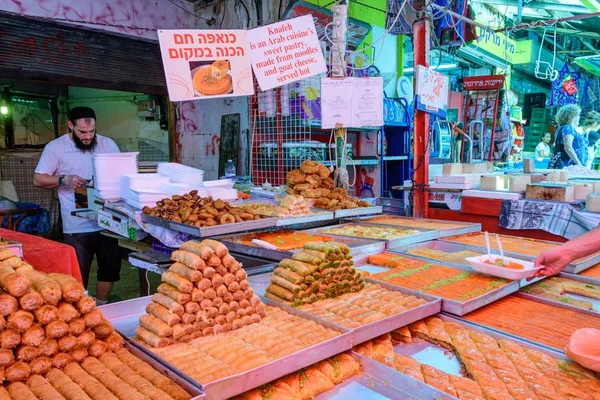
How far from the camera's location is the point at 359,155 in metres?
8.32

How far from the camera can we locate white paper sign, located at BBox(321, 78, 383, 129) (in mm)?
4648

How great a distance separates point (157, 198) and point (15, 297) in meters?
2.69

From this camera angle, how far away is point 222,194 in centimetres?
457

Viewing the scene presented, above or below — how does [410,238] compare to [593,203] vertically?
below

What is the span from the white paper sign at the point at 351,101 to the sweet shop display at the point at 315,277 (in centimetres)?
259

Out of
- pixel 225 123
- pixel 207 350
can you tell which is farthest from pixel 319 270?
pixel 225 123

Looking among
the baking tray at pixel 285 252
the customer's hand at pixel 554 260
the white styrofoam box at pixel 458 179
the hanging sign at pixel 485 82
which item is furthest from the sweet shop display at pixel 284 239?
the hanging sign at pixel 485 82

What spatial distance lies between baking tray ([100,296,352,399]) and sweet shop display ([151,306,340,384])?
0.12ft

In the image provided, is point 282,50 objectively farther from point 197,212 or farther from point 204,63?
point 197,212

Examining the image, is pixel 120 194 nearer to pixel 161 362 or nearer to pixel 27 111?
pixel 161 362

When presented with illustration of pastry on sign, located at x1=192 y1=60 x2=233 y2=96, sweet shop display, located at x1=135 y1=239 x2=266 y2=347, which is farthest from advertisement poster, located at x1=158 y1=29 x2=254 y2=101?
sweet shop display, located at x1=135 y1=239 x2=266 y2=347

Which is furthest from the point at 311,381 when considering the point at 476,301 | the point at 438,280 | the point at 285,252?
the point at 285,252

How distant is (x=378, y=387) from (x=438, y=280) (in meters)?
1.06

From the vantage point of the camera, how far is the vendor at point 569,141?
834 centimetres
